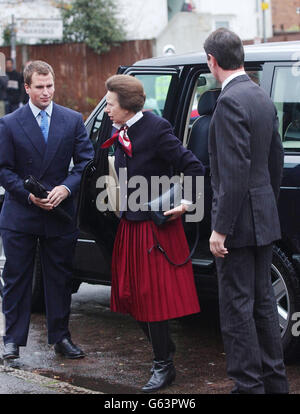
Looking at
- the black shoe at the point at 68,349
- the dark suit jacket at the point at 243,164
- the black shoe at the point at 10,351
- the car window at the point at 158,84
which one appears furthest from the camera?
the car window at the point at 158,84

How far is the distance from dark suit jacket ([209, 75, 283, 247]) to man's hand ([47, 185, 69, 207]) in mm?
1379

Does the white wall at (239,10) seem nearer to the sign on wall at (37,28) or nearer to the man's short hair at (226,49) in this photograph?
the sign on wall at (37,28)

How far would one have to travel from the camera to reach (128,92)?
4.84 meters

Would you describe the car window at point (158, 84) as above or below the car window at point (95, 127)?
above

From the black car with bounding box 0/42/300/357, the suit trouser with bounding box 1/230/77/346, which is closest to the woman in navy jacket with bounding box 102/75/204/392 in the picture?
the black car with bounding box 0/42/300/357

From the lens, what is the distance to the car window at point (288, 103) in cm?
516

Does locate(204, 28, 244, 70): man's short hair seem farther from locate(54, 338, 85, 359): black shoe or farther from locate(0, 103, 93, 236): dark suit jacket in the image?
locate(54, 338, 85, 359): black shoe

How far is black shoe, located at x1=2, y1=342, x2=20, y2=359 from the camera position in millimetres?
5469

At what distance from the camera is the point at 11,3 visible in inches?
1033

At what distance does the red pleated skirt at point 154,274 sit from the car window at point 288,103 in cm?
86

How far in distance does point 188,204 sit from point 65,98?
21357 mm

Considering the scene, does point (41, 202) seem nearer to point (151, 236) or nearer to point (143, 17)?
point (151, 236)

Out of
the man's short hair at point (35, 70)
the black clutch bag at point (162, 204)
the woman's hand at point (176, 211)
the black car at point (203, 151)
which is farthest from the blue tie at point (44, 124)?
the woman's hand at point (176, 211)
